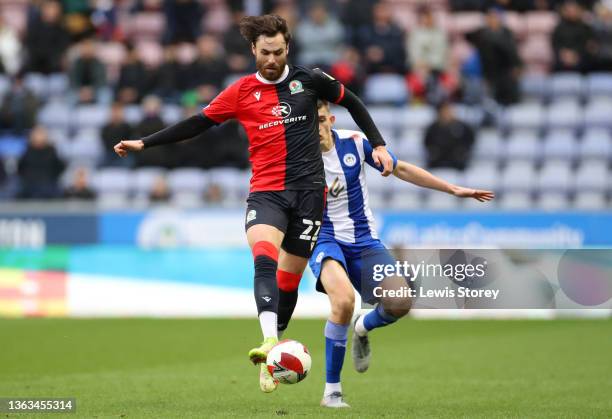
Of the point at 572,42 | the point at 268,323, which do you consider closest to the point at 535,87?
the point at 572,42

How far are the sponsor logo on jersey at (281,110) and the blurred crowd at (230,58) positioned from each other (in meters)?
11.0

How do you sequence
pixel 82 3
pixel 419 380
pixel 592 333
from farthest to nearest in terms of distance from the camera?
pixel 82 3 < pixel 592 333 < pixel 419 380

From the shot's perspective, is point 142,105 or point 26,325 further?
point 142,105

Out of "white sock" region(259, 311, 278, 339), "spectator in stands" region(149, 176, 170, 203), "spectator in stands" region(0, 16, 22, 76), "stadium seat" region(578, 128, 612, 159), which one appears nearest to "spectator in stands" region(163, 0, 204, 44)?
"spectator in stands" region(0, 16, 22, 76)

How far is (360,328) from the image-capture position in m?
8.74

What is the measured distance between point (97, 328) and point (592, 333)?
21.6ft

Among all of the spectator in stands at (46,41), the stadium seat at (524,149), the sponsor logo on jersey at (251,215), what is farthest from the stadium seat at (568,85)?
the sponsor logo on jersey at (251,215)

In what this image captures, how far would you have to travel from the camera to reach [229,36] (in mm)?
20250

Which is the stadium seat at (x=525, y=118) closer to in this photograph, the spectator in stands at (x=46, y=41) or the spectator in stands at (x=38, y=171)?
the spectator in stands at (x=38, y=171)

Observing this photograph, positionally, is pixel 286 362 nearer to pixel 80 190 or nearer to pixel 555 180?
pixel 80 190

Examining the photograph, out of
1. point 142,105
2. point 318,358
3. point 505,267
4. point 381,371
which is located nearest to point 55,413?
point 505,267

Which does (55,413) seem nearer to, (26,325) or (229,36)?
(26,325)

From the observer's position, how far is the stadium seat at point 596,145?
1902cm

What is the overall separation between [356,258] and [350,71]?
11052 millimetres
